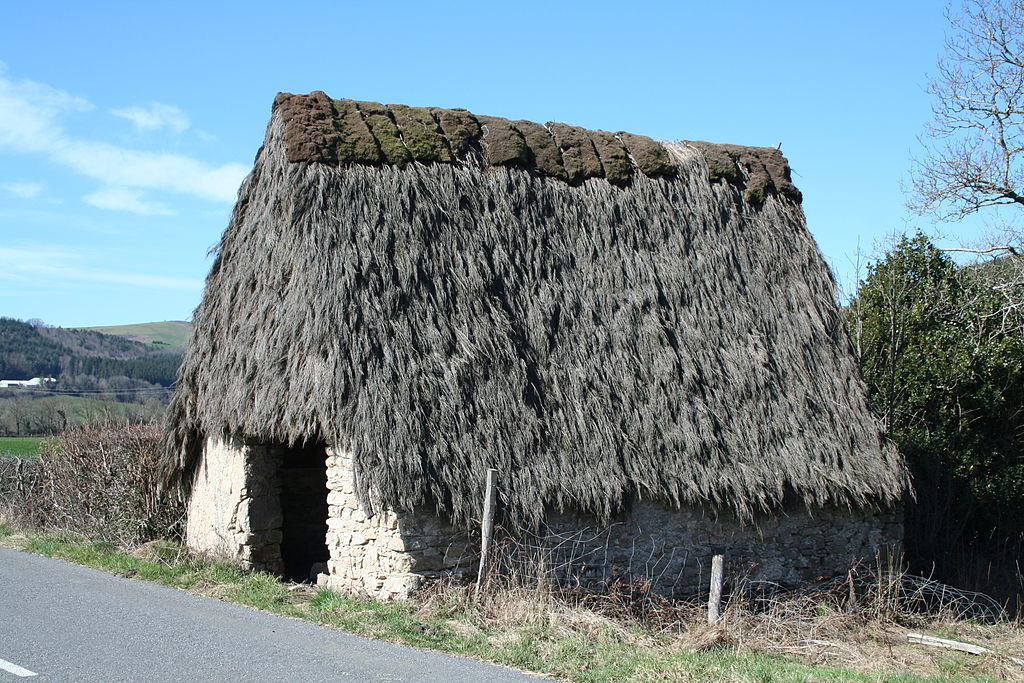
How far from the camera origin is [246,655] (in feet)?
20.9

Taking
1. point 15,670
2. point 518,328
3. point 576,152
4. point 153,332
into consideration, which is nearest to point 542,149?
point 576,152

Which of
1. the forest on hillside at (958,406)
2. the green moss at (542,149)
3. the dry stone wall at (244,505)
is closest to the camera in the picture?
the dry stone wall at (244,505)

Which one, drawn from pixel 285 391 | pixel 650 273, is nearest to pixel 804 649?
pixel 650 273

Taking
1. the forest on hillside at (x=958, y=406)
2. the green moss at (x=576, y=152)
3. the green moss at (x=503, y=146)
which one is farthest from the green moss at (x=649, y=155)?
the forest on hillside at (x=958, y=406)

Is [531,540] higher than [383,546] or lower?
higher

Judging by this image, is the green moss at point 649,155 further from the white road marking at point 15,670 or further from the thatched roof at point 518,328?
the white road marking at point 15,670

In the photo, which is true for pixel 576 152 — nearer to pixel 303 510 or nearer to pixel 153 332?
pixel 303 510

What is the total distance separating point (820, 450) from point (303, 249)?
6.17m

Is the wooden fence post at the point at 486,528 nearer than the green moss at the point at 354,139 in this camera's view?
Yes

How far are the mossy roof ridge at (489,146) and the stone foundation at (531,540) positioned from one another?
3558 mm

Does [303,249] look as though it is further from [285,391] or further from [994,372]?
[994,372]

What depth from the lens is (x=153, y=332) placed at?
3686 inches

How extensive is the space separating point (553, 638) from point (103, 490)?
25.6ft

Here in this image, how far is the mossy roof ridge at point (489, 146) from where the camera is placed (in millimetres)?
10008
